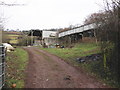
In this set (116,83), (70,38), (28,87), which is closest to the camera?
(28,87)

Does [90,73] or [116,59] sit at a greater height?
[116,59]

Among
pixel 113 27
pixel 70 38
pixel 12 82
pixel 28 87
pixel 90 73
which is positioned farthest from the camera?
pixel 70 38

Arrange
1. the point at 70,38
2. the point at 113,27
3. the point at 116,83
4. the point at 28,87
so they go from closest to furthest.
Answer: the point at 28,87 → the point at 116,83 → the point at 113,27 → the point at 70,38

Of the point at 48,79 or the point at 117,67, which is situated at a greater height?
the point at 117,67

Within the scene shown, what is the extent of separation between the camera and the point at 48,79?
6.40 meters

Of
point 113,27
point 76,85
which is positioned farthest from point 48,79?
point 113,27

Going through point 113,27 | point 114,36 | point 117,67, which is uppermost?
point 113,27

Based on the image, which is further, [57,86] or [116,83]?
[116,83]

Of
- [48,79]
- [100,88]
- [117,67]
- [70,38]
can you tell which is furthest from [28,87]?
[70,38]

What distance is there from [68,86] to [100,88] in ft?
4.28

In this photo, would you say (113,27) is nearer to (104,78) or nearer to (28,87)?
(104,78)

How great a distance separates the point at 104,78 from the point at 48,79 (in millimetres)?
2767

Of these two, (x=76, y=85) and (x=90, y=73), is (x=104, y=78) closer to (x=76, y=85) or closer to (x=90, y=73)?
(x=90, y=73)

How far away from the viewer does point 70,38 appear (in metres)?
31.6
